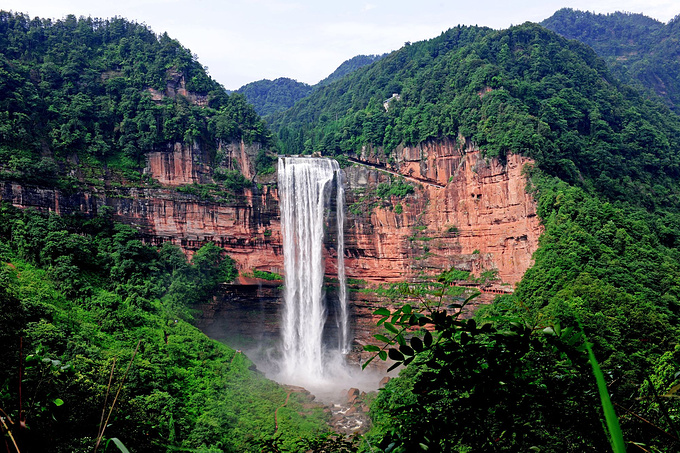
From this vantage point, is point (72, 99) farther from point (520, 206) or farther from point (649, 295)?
point (649, 295)

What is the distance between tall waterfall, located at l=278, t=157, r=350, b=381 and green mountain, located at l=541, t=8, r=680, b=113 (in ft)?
120

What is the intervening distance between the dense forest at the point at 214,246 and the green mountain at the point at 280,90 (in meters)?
30.3

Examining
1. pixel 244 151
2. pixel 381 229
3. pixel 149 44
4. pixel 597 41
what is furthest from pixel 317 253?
pixel 597 41

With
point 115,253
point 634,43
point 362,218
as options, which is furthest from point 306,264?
point 634,43

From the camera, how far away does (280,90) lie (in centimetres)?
7562

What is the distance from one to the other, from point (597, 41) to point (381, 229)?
175 feet

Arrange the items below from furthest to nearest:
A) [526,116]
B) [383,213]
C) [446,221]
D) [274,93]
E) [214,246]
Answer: [274,93], [383,213], [214,246], [446,221], [526,116]

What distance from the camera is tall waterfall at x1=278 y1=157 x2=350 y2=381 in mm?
31562

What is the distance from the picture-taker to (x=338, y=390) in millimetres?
27703

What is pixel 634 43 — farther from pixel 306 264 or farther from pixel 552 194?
pixel 306 264

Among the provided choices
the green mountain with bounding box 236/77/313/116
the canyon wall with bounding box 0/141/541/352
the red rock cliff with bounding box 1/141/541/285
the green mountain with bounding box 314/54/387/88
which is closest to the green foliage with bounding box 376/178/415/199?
the canyon wall with bounding box 0/141/541/352

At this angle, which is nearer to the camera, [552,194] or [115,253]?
[552,194]

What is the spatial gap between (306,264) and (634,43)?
57899 millimetres

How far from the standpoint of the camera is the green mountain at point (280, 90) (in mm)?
72188
